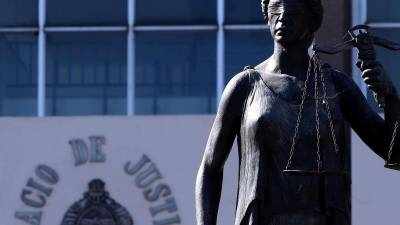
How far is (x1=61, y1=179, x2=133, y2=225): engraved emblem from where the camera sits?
87.9ft

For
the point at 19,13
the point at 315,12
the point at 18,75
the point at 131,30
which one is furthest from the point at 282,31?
the point at 18,75

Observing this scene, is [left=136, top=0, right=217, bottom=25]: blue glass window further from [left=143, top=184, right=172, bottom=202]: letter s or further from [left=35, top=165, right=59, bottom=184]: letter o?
[left=35, top=165, right=59, bottom=184]: letter o

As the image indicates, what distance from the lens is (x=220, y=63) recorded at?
26.7 metres

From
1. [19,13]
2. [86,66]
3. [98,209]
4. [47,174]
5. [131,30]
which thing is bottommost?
[98,209]

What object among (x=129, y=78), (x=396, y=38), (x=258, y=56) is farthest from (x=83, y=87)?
(x=396, y=38)

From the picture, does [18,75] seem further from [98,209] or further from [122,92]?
[98,209]

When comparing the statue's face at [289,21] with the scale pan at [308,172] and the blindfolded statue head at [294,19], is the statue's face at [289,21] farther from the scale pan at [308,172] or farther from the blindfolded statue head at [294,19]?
the scale pan at [308,172]

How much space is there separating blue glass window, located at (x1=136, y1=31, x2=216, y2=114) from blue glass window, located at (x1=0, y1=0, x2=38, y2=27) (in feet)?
4.90

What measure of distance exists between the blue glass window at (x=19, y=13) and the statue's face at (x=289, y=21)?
17.7 metres

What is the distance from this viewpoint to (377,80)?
8961 mm

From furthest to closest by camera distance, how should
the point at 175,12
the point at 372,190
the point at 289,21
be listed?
the point at 175,12
the point at 372,190
the point at 289,21

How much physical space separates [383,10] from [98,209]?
4.80m

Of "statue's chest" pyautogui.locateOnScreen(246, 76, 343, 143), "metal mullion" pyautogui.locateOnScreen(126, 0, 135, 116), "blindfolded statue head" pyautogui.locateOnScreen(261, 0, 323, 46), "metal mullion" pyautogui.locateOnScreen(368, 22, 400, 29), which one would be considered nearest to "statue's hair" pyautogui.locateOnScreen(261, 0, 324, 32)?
"blindfolded statue head" pyautogui.locateOnScreen(261, 0, 323, 46)

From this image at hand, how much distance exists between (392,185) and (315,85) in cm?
1763
